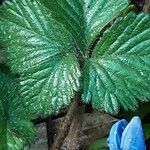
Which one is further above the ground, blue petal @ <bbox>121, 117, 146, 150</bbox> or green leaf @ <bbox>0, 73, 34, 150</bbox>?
green leaf @ <bbox>0, 73, 34, 150</bbox>

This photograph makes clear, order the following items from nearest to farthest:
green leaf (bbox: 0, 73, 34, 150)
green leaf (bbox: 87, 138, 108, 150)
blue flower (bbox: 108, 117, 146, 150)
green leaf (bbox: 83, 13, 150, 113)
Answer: blue flower (bbox: 108, 117, 146, 150) → green leaf (bbox: 83, 13, 150, 113) → green leaf (bbox: 0, 73, 34, 150) → green leaf (bbox: 87, 138, 108, 150)

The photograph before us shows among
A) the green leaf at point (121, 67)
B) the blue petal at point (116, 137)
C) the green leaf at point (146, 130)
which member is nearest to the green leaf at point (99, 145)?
the green leaf at point (146, 130)

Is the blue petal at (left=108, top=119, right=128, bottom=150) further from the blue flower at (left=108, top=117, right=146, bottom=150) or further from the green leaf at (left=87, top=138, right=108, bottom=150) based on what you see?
the green leaf at (left=87, top=138, right=108, bottom=150)

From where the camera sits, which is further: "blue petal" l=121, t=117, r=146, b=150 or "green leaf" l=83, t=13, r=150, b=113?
"green leaf" l=83, t=13, r=150, b=113

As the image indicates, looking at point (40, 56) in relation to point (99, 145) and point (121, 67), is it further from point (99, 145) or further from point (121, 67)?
point (99, 145)

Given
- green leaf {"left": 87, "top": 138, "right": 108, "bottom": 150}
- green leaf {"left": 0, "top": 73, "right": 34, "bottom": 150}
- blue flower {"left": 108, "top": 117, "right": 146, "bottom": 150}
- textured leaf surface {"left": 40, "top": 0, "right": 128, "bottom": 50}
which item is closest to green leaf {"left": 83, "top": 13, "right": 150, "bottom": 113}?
textured leaf surface {"left": 40, "top": 0, "right": 128, "bottom": 50}

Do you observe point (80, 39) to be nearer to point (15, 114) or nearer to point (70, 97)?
point (70, 97)

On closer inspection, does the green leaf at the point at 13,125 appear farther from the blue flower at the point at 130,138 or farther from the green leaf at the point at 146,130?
the green leaf at the point at 146,130
